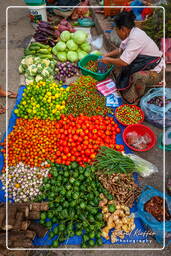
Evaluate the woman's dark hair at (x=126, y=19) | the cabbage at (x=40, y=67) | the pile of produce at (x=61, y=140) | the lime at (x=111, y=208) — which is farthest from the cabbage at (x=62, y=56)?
the lime at (x=111, y=208)

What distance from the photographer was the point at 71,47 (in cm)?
503

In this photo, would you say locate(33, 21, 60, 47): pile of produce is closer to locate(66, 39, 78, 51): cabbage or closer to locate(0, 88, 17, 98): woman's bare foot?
locate(66, 39, 78, 51): cabbage

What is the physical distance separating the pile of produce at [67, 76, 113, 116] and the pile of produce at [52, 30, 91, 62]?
54.9 inches

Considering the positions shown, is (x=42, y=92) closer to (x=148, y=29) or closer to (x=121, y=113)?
(x=121, y=113)

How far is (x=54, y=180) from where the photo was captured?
9.31ft

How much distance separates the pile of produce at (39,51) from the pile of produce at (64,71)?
476 mm

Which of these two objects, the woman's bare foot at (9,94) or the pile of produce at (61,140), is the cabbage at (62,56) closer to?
the woman's bare foot at (9,94)

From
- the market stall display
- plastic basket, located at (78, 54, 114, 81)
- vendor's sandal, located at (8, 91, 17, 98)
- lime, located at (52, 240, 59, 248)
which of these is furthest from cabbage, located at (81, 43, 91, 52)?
lime, located at (52, 240, 59, 248)

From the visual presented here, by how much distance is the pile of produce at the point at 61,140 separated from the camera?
310 centimetres

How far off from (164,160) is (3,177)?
8.65 ft

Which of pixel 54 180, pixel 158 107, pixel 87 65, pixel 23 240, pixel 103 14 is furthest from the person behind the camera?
pixel 103 14

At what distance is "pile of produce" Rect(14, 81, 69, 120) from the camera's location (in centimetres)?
366

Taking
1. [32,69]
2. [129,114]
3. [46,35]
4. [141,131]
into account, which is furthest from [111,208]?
[46,35]

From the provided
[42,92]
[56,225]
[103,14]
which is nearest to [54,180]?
[56,225]
